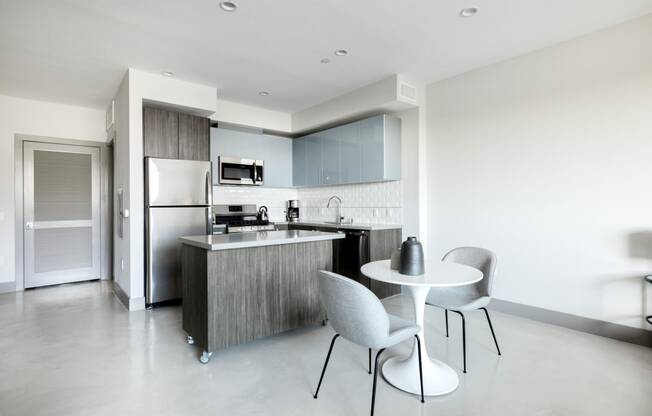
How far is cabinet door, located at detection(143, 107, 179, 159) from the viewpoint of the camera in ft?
12.8

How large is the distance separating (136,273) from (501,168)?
13.8 feet

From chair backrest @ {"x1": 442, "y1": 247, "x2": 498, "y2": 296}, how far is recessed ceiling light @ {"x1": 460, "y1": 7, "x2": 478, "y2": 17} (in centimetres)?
190

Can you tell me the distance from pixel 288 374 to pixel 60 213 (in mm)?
4607

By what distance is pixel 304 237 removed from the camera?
2916 millimetres

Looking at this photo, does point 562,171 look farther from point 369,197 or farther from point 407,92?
point 369,197

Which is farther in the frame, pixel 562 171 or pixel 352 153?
pixel 352 153

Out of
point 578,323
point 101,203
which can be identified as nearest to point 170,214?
point 101,203

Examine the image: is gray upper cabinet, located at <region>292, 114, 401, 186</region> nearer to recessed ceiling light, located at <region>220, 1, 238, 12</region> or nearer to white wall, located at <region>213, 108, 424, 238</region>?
white wall, located at <region>213, 108, 424, 238</region>

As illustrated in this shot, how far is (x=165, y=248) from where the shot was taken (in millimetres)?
3975

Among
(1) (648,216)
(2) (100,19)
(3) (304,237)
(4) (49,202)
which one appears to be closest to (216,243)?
(3) (304,237)

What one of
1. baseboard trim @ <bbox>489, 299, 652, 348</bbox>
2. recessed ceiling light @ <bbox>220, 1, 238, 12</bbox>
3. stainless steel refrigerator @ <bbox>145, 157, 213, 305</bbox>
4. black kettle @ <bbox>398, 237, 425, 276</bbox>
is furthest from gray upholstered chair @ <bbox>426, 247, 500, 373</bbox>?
stainless steel refrigerator @ <bbox>145, 157, 213, 305</bbox>

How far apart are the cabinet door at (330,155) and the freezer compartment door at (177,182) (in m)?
1.69

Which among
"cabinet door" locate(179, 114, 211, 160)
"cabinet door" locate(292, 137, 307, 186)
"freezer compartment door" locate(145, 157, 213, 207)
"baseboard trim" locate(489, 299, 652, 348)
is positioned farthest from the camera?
"cabinet door" locate(292, 137, 307, 186)

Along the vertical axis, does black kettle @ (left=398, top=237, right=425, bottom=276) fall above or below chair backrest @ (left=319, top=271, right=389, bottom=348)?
above
